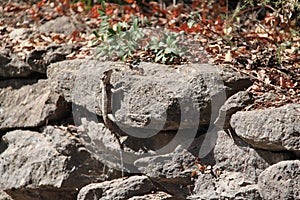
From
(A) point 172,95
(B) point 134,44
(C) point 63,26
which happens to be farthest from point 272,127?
(C) point 63,26

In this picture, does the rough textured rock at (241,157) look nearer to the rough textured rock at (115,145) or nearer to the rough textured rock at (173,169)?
the rough textured rock at (173,169)

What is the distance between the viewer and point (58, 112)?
484 centimetres

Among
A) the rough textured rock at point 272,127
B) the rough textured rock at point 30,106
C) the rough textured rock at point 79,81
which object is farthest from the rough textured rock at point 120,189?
the rough textured rock at point 272,127

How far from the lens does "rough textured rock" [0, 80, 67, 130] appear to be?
4844 mm

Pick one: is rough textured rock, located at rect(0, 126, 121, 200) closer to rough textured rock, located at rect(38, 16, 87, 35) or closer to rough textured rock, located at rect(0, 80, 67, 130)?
rough textured rock, located at rect(0, 80, 67, 130)

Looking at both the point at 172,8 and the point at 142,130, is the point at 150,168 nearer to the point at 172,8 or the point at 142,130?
the point at 142,130

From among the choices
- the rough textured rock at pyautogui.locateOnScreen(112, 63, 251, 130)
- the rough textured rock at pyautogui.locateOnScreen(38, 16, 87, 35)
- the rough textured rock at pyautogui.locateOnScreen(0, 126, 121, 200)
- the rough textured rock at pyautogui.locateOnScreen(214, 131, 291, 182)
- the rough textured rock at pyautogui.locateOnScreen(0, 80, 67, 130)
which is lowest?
the rough textured rock at pyautogui.locateOnScreen(0, 126, 121, 200)

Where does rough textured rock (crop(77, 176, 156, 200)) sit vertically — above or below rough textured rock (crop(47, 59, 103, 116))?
below

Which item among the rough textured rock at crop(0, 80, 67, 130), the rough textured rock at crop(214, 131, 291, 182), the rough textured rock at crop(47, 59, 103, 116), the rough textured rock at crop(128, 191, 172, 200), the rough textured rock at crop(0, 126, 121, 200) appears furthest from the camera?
the rough textured rock at crop(0, 80, 67, 130)

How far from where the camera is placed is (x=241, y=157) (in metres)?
3.84

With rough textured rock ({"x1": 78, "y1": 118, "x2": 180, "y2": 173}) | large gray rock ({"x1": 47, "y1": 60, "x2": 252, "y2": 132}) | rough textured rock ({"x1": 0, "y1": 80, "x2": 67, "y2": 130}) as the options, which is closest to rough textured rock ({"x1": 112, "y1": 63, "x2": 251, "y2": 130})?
large gray rock ({"x1": 47, "y1": 60, "x2": 252, "y2": 132})

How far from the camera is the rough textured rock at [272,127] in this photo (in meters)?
3.46

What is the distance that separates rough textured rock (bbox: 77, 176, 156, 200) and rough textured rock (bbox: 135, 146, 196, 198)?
0.29ft

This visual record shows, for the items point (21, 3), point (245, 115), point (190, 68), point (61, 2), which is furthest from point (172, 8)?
point (245, 115)
